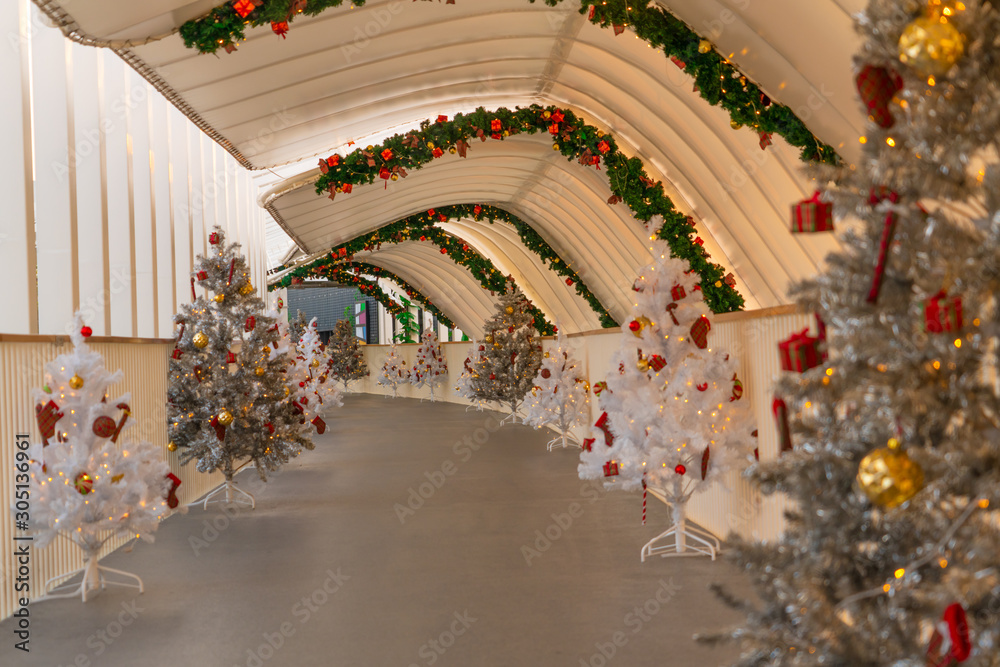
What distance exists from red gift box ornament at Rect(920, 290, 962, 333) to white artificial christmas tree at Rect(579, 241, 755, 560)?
4047mm

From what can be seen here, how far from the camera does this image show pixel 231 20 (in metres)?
6.16

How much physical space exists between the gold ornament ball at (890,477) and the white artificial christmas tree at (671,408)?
3892mm

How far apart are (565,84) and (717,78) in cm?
377

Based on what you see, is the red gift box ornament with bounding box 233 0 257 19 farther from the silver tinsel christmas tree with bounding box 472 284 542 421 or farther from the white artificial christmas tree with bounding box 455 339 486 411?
the white artificial christmas tree with bounding box 455 339 486 411

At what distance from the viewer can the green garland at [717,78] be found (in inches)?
244

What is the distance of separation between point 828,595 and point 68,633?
13.8 ft

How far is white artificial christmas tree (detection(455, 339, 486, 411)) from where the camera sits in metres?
18.1

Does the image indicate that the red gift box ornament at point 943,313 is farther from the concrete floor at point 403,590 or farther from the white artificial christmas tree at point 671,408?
the white artificial christmas tree at point 671,408

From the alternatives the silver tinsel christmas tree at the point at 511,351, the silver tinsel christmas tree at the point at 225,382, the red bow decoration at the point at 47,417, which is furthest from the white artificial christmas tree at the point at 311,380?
the red bow decoration at the point at 47,417

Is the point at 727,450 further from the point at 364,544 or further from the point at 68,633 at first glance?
the point at 68,633

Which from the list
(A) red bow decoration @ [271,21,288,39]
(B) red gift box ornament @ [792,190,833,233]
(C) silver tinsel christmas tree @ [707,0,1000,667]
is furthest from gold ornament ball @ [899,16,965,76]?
(A) red bow decoration @ [271,21,288,39]

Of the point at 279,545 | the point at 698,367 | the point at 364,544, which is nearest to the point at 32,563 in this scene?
the point at 279,545

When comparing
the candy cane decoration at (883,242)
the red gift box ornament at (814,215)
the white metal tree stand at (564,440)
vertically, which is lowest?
the white metal tree stand at (564,440)

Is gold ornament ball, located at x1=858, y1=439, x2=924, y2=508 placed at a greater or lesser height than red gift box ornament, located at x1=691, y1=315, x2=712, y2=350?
lesser
